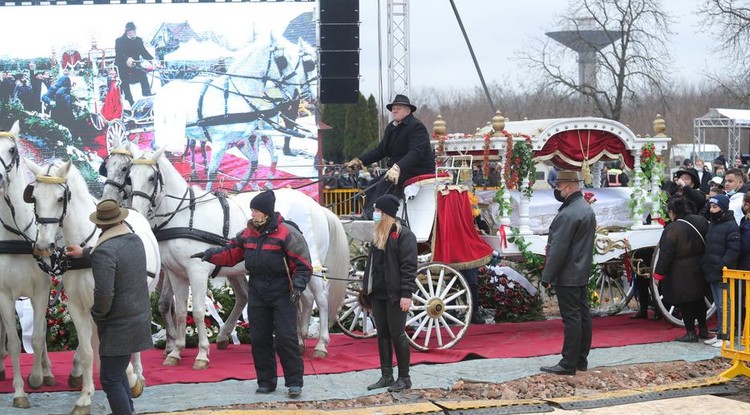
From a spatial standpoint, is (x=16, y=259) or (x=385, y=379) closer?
(x=16, y=259)

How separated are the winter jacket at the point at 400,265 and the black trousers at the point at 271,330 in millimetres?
780

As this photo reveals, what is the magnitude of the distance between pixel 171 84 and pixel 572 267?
19456 mm

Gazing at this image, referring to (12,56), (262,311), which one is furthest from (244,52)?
(262,311)

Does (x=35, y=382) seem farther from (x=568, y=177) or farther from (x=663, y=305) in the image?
(x=663, y=305)

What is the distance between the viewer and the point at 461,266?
420 inches

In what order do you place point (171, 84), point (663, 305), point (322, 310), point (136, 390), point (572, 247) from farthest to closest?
point (171, 84) < point (663, 305) < point (322, 310) < point (572, 247) < point (136, 390)

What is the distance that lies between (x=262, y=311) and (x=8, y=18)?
21.3 m

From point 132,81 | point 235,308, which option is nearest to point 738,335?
point 235,308

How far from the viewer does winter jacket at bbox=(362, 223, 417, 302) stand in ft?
27.3

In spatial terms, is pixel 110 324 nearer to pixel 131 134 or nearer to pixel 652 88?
pixel 131 134

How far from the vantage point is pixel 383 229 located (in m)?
8.48

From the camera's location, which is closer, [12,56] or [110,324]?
[110,324]

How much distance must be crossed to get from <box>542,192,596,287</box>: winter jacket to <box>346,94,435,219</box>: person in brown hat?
6.49ft

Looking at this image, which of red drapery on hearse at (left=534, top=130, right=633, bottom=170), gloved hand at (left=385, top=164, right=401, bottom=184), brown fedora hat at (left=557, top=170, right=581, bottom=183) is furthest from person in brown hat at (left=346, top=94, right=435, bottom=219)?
brown fedora hat at (left=557, top=170, right=581, bottom=183)
